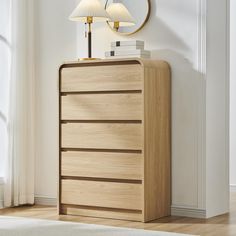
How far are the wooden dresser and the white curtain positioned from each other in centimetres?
53

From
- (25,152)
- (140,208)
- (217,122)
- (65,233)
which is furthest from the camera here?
(25,152)

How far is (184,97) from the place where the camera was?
16.6 feet

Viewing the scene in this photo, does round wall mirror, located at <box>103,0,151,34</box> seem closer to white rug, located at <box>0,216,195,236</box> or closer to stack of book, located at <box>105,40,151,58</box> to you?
stack of book, located at <box>105,40,151,58</box>

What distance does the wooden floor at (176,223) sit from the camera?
179 inches

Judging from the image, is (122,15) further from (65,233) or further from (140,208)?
(65,233)

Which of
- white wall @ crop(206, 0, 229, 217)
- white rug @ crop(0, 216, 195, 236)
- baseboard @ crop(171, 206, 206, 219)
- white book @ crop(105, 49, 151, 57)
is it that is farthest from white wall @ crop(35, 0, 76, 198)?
white rug @ crop(0, 216, 195, 236)

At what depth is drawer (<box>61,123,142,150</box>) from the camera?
4867 millimetres

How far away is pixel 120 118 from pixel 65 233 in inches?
51.9

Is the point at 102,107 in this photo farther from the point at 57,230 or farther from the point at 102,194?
the point at 57,230

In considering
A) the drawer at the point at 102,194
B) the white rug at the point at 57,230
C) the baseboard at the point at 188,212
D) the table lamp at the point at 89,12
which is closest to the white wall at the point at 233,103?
the baseboard at the point at 188,212

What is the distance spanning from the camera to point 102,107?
197 inches

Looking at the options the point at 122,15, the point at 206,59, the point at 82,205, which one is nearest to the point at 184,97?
the point at 206,59

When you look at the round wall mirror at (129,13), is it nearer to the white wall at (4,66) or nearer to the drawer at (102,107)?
the drawer at (102,107)

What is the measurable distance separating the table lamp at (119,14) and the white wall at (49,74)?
49 cm
